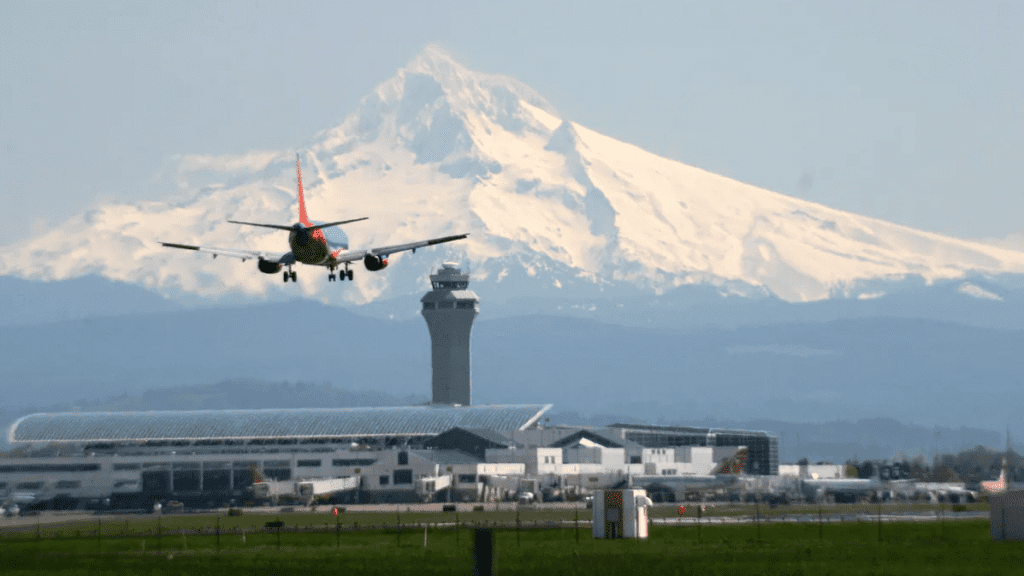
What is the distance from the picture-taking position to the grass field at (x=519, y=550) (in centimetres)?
10975

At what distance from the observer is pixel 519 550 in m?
127

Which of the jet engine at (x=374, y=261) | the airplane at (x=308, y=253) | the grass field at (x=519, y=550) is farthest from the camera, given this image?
the jet engine at (x=374, y=261)

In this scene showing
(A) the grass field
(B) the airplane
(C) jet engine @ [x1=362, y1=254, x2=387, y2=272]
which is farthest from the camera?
(C) jet engine @ [x1=362, y1=254, x2=387, y2=272]

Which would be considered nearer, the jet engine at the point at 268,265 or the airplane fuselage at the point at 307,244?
the airplane fuselage at the point at 307,244

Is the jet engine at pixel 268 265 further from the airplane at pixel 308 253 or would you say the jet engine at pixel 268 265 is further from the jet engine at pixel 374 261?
the jet engine at pixel 374 261

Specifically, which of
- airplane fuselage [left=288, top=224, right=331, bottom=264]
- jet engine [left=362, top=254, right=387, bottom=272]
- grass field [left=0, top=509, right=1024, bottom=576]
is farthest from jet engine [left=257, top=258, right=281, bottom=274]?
grass field [left=0, top=509, right=1024, bottom=576]

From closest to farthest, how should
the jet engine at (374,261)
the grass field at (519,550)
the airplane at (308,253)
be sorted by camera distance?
1. the airplane at (308,253)
2. the grass field at (519,550)
3. the jet engine at (374,261)

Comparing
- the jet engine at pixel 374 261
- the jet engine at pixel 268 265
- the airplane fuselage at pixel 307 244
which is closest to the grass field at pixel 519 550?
the jet engine at pixel 268 265

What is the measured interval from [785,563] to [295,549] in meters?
40.9

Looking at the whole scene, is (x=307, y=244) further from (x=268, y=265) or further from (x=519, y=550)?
(x=519, y=550)

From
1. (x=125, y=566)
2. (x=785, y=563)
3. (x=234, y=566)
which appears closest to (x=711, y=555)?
(x=785, y=563)

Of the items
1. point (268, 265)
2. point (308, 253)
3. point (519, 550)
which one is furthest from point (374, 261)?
point (519, 550)

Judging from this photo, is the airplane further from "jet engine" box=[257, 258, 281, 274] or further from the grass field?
the grass field

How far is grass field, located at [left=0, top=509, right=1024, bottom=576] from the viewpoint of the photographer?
10975 cm
